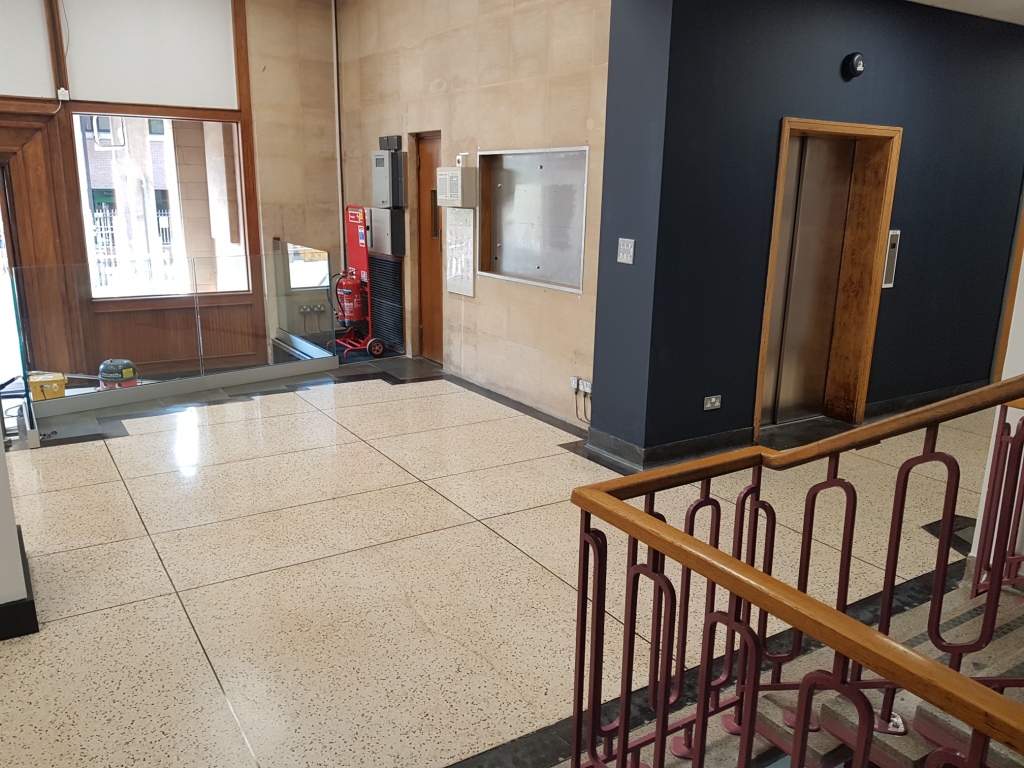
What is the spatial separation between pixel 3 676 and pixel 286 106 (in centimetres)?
701

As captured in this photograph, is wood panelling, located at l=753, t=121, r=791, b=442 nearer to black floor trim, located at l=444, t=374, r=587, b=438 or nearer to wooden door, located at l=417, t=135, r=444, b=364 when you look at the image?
black floor trim, located at l=444, t=374, r=587, b=438

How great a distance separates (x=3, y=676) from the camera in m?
2.78

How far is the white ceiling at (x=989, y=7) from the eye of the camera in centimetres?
498

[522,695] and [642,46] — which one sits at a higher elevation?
[642,46]

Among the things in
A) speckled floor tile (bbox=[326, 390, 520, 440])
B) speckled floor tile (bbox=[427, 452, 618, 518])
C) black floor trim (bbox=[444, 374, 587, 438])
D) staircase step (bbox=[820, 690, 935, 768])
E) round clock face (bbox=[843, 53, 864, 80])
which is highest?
round clock face (bbox=[843, 53, 864, 80])

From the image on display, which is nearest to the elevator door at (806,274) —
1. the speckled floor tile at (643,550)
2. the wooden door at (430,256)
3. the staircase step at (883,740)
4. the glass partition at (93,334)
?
the speckled floor tile at (643,550)

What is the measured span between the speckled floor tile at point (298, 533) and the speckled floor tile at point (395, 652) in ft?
0.48

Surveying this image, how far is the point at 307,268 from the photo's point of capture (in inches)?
293

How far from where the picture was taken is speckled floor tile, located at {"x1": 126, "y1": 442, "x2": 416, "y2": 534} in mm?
4211

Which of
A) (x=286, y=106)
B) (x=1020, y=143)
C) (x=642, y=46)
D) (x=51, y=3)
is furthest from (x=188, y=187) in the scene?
(x=1020, y=143)

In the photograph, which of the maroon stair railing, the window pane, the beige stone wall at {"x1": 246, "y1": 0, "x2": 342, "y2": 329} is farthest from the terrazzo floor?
the beige stone wall at {"x1": 246, "y1": 0, "x2": 342, "y2": 329}

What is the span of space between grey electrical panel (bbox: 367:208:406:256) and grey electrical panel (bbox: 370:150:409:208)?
0.09 metres

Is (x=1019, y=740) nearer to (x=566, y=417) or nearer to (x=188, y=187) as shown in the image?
(x=566, y=417)

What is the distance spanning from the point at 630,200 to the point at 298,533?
274cm
